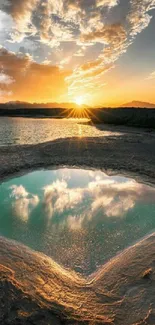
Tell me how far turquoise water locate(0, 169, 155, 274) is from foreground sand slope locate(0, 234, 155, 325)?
478mm

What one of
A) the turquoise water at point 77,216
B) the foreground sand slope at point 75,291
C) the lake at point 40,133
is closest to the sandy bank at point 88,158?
the turquoise water at point 77,216

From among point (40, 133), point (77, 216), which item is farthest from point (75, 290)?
point (40, 133)

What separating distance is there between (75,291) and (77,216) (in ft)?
12.6

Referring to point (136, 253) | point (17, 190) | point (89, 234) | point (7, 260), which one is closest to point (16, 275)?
point (7, 260)

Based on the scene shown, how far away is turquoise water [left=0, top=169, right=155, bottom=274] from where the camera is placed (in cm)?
→ 741

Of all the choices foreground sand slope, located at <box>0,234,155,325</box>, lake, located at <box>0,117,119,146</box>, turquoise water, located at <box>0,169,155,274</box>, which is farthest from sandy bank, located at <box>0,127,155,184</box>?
lake, located at <box>0,117,119,146</box>

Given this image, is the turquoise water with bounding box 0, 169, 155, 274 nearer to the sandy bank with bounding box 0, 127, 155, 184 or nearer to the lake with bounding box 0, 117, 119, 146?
the sandy bank with bounding box 0, 127, 155, 184

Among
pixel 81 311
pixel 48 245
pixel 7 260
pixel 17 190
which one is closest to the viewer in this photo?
pixel 81 311

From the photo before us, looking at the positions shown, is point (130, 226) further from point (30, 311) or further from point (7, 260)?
point (30, 311)

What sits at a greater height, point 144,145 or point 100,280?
point 144,145

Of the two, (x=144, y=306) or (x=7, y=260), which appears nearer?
(x=144, y=306)

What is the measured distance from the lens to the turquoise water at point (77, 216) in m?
7.41

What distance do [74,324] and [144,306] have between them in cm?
150

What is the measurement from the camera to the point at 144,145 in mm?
22906
